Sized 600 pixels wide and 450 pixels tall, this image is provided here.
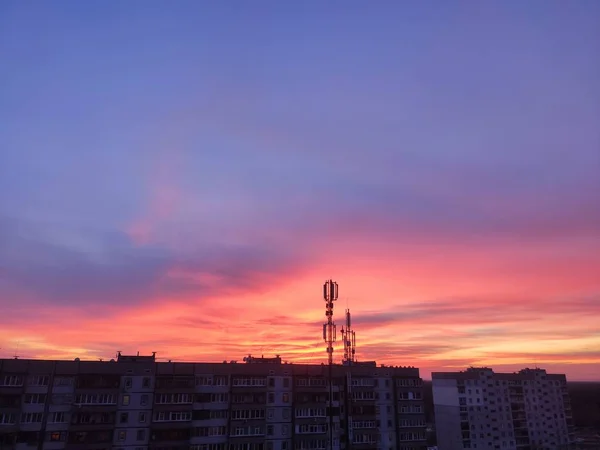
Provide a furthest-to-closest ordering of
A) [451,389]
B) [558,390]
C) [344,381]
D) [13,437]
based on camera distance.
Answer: [558,390]
[451,389]
[344,381]
[13,437]

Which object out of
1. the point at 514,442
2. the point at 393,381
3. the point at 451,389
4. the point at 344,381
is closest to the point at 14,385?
the point at 344,381

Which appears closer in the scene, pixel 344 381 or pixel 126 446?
pixel 126 446

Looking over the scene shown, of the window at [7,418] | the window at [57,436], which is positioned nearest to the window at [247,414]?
the window at [57,436]

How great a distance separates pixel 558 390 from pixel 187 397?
144 metres

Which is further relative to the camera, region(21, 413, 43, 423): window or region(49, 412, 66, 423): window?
region(49, 412, 66, 423): window

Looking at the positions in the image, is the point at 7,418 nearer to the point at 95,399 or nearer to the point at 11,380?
the point at 11,380

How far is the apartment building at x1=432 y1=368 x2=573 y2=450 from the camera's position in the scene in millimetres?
135375

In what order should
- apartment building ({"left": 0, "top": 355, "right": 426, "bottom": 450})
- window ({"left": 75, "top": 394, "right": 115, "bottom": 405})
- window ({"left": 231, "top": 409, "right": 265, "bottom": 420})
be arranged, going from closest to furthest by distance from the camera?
apartment building ({"left": 0, "top": 355, "right": 426, "bottom": 450}), window ({"left": 75, "top": 394, "right": 115, "bottom": 405}), window ({"left": 231, "top": 409, "right": 265, "bottom": 420})

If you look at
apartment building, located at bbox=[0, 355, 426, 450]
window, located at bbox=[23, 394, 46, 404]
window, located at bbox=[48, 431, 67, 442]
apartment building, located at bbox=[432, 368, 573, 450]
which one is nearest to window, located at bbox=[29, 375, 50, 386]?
apartment building, located at bbox=[0, 355, 426, 450]

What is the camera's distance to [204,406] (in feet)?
247

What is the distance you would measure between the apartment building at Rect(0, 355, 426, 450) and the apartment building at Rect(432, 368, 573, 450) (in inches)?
2014

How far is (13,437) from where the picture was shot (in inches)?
2464

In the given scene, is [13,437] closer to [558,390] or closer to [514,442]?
[514,442]

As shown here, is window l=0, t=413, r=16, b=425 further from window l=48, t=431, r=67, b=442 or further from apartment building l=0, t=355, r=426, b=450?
window l=48, t=431, r=67, b=442
